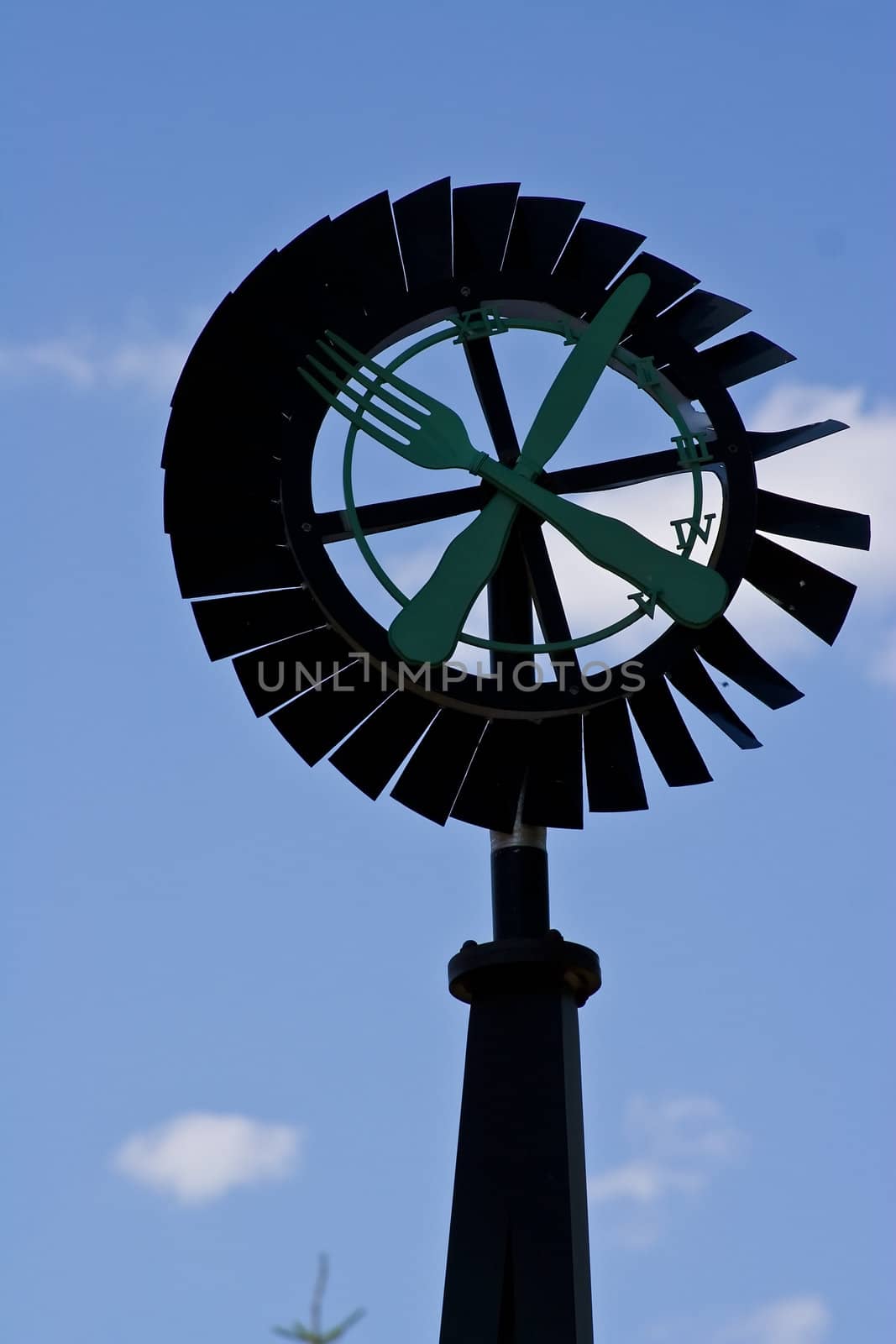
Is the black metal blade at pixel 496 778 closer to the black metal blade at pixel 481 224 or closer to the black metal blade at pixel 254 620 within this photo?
the black metal blade at pixel 254 620

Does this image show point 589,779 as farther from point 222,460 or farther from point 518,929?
point 222,460

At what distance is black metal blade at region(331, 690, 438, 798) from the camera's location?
29.2 feet

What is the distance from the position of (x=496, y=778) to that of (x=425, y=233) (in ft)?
9.79

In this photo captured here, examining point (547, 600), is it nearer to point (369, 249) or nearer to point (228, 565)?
point (228, 565)

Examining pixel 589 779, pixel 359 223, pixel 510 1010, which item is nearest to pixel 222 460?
pixel 359 223

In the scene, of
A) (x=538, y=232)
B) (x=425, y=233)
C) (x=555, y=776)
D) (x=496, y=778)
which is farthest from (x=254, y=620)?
(x=538, y=232)

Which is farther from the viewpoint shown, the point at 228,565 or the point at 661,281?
the point at 661,281

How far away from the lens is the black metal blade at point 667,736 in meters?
9.05

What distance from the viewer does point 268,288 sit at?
374 inches

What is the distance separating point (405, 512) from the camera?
922 centimetres

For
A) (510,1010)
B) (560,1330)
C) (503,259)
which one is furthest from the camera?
(503,259)

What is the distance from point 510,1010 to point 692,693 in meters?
1.90

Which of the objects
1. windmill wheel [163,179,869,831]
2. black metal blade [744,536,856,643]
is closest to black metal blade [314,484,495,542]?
windmill wheel [163,179,869,831]

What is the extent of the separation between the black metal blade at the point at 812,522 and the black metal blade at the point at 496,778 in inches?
70.1
